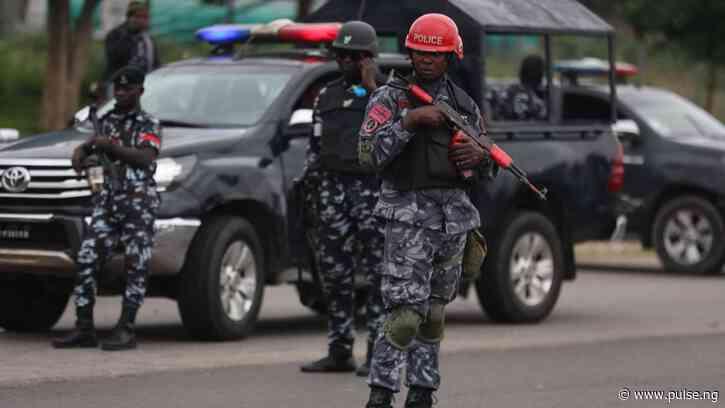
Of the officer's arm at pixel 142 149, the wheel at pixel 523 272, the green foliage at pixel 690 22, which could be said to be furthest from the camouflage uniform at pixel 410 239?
the green foliage at pixel 690 22

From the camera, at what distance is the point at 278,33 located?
485 inches

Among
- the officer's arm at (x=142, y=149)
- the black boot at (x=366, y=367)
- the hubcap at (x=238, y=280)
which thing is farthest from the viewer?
the hubcap at (x=238, y=280)

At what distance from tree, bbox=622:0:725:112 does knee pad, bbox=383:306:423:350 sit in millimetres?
18457

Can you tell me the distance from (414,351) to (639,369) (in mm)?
2783

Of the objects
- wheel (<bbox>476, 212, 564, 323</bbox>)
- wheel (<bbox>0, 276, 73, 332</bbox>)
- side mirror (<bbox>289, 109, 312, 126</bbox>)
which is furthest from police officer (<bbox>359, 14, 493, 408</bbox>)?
wheel (<bbox>476, 212, 564, 323</bbox>)

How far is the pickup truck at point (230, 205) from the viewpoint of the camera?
10.7 m

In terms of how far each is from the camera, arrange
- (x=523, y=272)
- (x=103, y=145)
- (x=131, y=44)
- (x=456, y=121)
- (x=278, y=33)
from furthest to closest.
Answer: (x=131, y=44), (x=523, y=272), (x=278, y=33), (x=103, y=145), (x=456, y=121)

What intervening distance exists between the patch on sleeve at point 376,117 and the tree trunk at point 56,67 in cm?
1362

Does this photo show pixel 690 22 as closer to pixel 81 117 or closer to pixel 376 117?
pixel 81 117

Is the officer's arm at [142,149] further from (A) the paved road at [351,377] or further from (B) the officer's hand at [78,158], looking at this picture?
(A) the paved road at [351,377]

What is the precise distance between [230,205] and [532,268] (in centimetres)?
283

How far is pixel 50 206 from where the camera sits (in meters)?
10.7

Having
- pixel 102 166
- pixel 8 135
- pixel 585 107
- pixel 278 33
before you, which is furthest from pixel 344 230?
pixel 585 107

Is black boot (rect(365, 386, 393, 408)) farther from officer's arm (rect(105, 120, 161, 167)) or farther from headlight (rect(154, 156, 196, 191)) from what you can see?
headlight (rect(154, 156, 196, 191))
